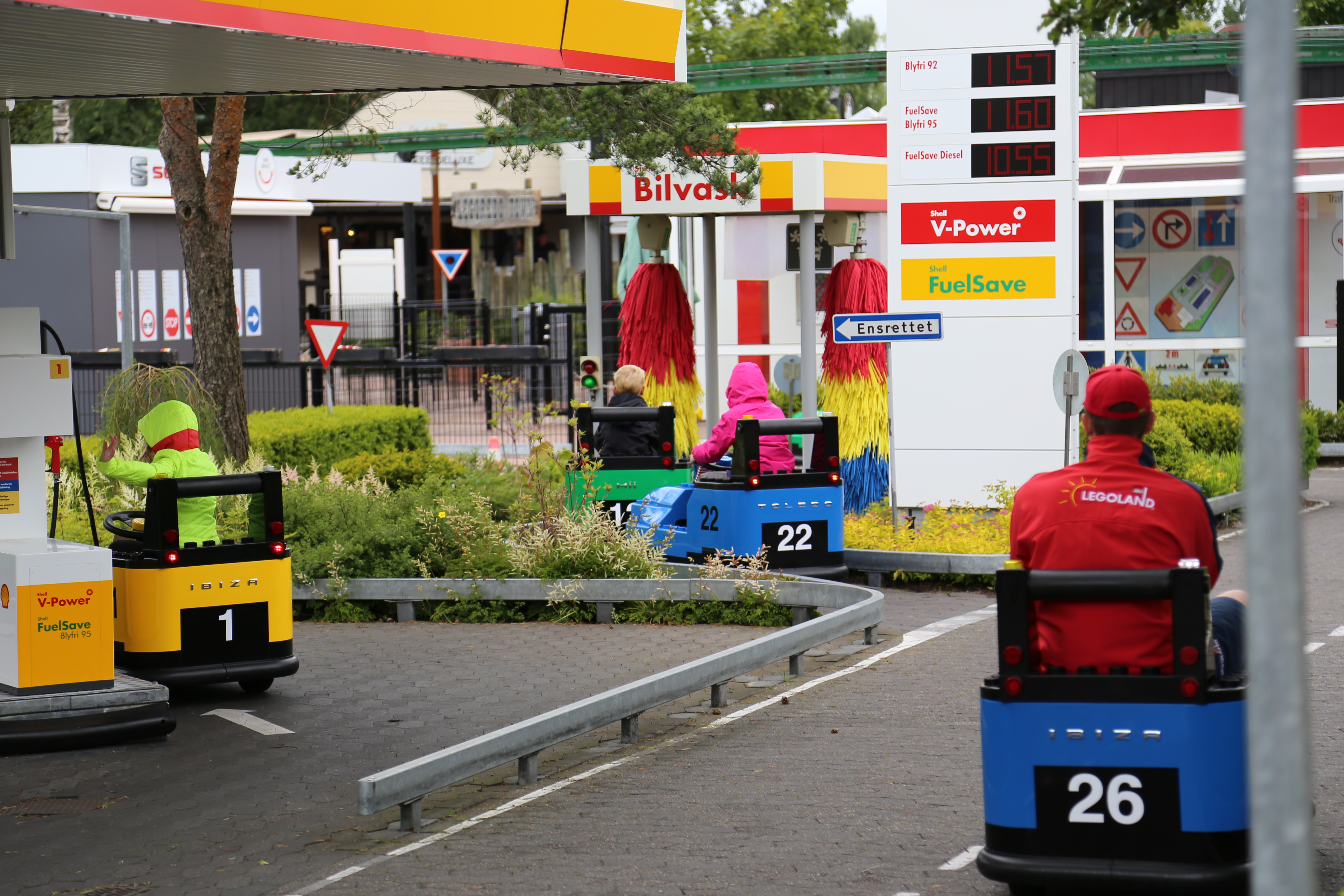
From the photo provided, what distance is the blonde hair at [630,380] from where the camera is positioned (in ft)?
46.6

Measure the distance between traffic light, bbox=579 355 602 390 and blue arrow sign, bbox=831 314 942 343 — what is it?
15.5 feet

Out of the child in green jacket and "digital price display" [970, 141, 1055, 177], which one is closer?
the child in green jacket

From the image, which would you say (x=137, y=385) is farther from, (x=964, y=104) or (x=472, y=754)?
(x=472, y=754)

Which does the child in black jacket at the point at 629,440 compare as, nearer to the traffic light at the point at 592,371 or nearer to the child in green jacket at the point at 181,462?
the traffic light at the point at 592,371

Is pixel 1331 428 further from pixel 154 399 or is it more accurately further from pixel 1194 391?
pixel 154 399

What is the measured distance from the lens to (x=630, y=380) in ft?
46.8

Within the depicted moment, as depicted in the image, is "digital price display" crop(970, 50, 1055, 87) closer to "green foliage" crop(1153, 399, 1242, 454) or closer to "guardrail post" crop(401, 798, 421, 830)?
"green foliage" crop(1153, 399, 1242, 454)

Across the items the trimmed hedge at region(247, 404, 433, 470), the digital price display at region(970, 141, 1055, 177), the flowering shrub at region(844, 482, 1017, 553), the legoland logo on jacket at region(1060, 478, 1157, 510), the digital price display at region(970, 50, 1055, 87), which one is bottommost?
the flowering shrub at region(844, 482, 1017, 553)

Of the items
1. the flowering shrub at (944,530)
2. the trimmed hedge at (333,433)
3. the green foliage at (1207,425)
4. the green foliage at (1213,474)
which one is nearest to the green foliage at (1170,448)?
the green foliage at (1213,474)

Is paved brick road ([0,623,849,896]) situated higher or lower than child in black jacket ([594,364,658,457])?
lower

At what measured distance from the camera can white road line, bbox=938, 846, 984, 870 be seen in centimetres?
585

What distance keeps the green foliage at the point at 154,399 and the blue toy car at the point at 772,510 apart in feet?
16.4

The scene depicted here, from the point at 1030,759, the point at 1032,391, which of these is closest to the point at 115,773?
the point at 1030,759

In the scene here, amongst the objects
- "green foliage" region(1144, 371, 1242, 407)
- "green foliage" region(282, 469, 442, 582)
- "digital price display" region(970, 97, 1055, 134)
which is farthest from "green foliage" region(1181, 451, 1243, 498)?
"green foliage" region(282, 469, 442, 582)
